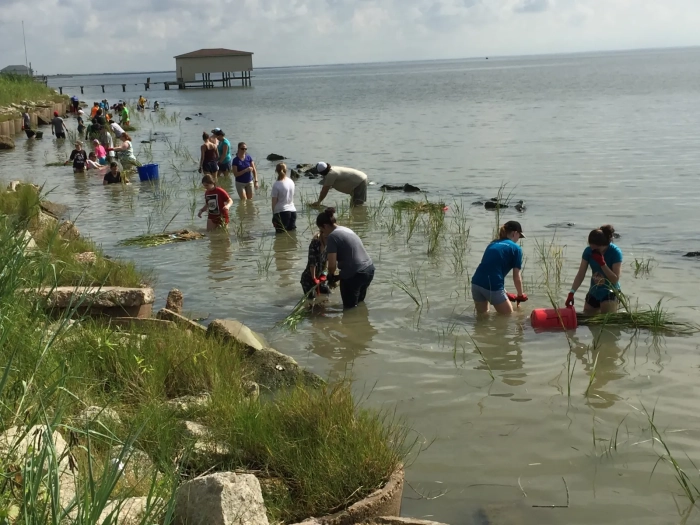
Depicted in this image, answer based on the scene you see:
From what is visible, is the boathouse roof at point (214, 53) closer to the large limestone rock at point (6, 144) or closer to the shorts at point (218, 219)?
the large limestone rock at point (6, 144)

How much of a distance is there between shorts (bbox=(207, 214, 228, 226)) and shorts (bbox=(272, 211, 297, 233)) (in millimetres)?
1078

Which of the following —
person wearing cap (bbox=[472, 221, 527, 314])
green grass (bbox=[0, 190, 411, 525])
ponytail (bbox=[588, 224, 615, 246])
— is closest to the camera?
green grass (bbox=[0, 190, 411, 525])

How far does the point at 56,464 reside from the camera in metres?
2.97

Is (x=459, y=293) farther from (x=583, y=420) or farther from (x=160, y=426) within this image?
(x=160, y=426)

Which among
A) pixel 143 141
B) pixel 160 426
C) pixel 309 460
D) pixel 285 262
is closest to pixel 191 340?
pixel 160 426

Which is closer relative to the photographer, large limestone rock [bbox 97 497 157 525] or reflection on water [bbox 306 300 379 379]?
large limestone rock [bbox 97 497 157 525]

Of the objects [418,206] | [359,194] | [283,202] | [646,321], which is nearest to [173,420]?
[646,321]

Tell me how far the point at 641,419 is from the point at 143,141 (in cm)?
3256

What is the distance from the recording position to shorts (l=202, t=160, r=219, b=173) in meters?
19.8

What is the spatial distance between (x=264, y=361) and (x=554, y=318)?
3626mm

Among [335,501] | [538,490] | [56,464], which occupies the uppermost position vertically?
[56,464]

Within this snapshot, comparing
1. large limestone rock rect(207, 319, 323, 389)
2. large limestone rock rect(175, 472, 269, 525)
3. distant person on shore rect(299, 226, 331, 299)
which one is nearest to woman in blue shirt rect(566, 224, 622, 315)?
distant person on shore rect(299, 226, 331, 299)

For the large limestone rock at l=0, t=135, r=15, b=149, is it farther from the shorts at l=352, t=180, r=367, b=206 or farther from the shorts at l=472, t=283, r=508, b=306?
the shorts at l=472, t=283, r=508, b=306

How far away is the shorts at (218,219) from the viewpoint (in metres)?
15.0
